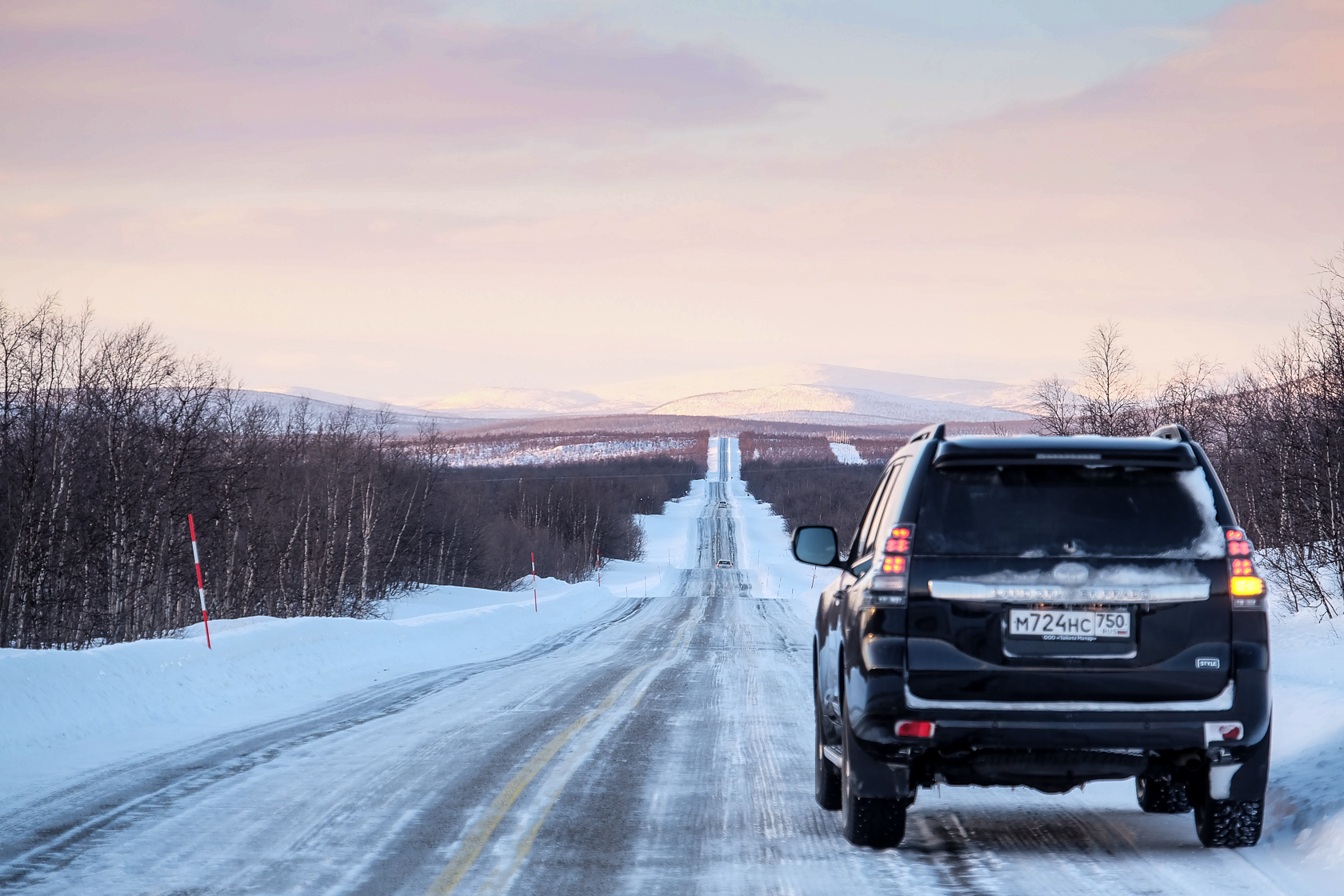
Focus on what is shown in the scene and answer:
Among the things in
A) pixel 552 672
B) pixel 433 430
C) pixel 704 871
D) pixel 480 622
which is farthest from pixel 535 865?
pixel 433 430

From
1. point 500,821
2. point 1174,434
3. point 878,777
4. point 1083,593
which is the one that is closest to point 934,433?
point 1083,593

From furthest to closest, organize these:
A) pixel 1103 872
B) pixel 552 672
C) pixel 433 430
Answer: pixel 433 430
pixel 552 672
pixel 1103 872

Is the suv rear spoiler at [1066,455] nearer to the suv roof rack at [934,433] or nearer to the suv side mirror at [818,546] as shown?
the suv roof rack at [934,433]

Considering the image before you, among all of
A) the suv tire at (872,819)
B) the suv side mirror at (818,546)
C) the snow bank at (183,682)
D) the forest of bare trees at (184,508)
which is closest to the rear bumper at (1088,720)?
the suv tire at (872,819)

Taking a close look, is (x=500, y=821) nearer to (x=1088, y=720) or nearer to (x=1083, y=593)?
(x=1088, y=720)

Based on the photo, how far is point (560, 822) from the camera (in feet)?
21.9

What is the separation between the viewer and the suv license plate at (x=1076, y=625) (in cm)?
→ 511

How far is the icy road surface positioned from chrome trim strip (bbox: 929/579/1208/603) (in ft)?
4.13

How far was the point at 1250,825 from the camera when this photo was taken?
5602 mm

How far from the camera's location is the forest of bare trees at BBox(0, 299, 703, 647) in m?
32.8

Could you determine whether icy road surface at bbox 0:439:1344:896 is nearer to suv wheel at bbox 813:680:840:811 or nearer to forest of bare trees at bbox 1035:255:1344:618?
suv wheel at bbox 813:680:840:811

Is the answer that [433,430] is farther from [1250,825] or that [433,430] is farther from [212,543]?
[1250,825]

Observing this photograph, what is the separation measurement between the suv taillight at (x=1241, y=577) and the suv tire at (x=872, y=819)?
71.7 inches

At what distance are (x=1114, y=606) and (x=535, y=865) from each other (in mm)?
2964
